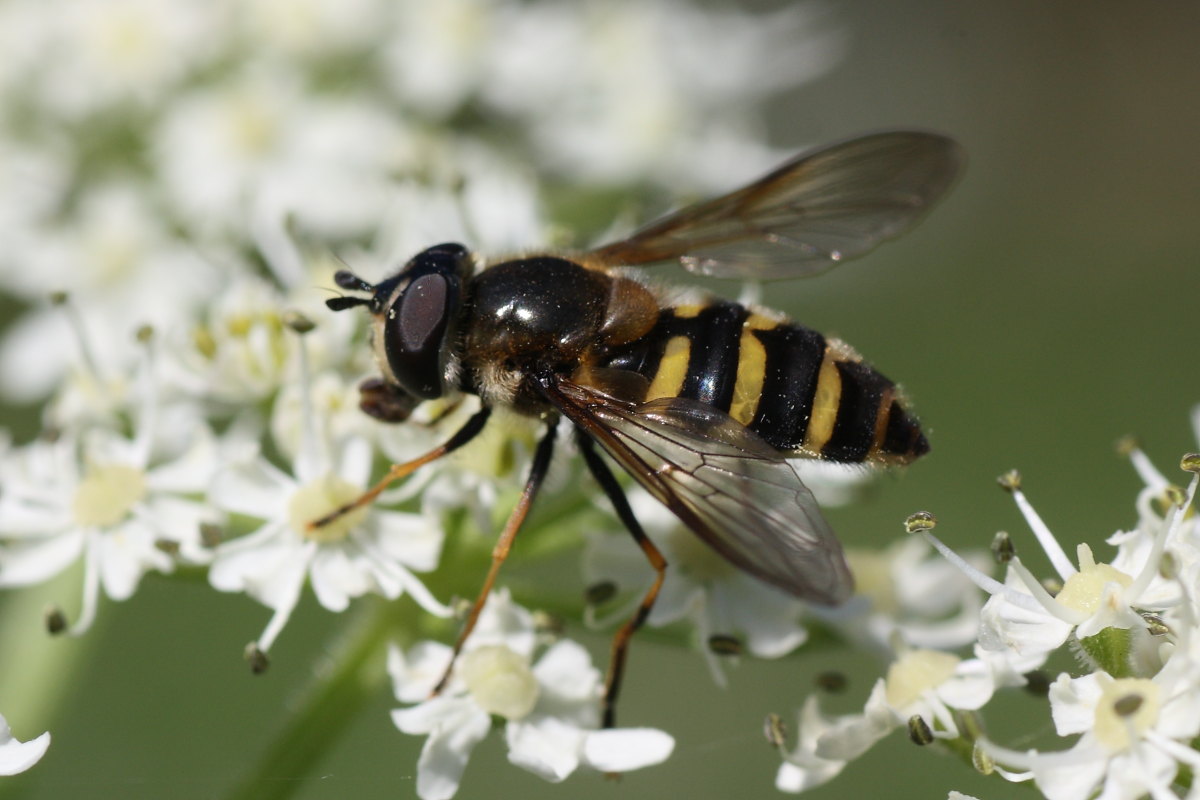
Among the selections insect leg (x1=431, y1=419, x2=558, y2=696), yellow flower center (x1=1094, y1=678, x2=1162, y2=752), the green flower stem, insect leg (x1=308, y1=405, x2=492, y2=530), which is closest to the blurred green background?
the green flower stem

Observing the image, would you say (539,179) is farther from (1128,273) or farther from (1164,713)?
(1128,273)

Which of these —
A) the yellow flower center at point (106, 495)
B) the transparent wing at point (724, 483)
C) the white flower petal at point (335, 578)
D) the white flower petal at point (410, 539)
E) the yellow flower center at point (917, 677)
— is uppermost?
the transparent wing at point (724, 483)

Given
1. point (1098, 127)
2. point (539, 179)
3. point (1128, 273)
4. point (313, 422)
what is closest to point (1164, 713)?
point (313, 422)

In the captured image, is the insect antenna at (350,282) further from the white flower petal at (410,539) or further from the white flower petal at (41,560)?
the white flower petal at (41,560)

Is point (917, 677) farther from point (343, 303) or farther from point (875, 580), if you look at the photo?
point (343, 303)

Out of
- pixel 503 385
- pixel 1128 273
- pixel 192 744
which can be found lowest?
pixel 192 744

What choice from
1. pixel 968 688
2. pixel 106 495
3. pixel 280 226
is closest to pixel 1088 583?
pixel 968 688

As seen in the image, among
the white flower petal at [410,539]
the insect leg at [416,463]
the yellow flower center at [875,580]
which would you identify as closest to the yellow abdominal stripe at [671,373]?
the insect leg at [416,463]
